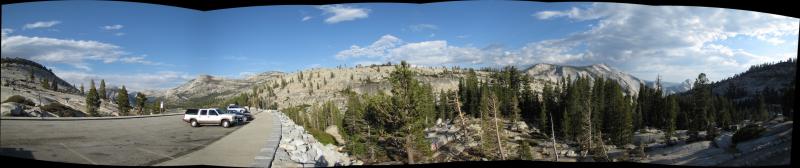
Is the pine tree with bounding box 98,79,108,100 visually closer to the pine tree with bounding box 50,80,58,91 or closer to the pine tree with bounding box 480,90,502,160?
the pine tree with bounding box 50,80,58,91

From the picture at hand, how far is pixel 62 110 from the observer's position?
14.1ft

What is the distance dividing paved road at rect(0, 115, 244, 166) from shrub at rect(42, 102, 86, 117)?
0.08 meters

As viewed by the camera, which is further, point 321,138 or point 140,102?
point 321,138

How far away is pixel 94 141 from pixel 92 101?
0.49 metres

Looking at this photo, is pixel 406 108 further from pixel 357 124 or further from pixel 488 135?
pixel 488 135

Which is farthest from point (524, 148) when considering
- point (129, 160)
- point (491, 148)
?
point (129, 160)

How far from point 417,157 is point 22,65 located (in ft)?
64.1

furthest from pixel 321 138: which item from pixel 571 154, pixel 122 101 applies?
pixel 571 154

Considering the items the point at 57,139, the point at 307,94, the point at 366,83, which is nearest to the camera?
the point at 57,139

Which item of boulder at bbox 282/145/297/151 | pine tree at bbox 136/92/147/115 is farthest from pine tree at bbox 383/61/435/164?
pine tree at bbox 136/92/147/115

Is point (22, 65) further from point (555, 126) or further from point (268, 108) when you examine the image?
point (555, 126)

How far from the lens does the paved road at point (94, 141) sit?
3.70 meters

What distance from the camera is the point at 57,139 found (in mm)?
3873

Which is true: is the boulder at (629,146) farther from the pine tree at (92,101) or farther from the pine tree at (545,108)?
the pine tree at (92,101)
